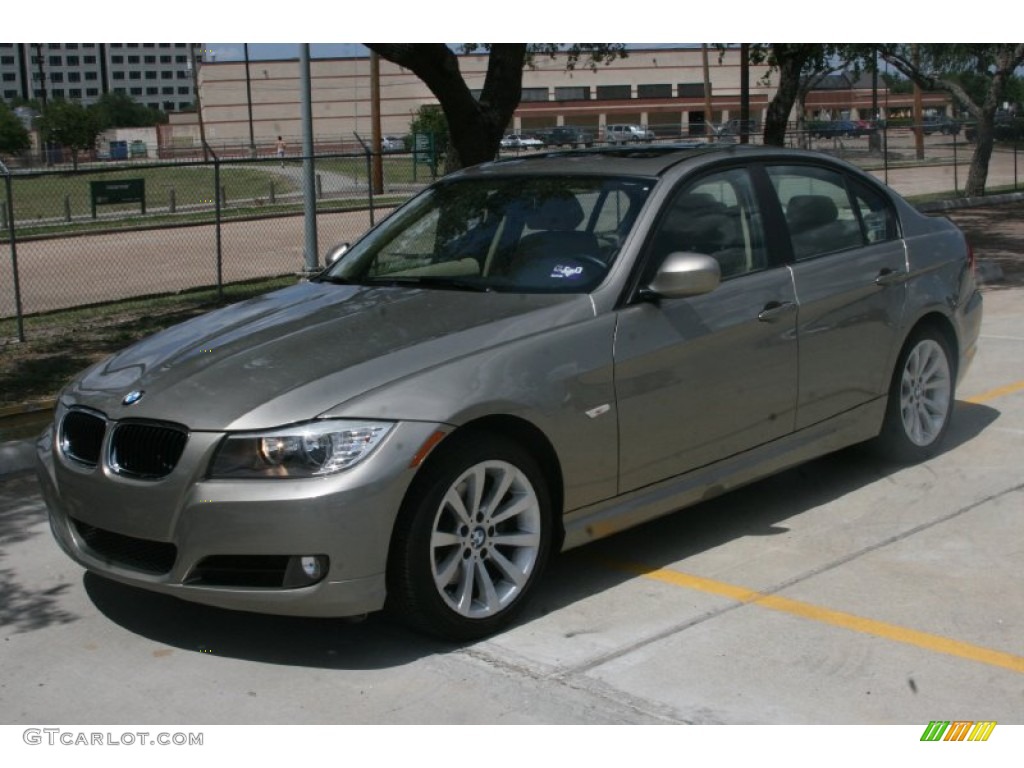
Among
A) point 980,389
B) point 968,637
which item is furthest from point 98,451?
point 980,389

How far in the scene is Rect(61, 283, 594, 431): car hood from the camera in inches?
179

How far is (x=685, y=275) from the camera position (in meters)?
5.26

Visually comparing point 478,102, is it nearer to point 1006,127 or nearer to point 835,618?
point 835,618

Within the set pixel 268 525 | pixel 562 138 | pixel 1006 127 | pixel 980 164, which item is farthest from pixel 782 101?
pixel 562 138

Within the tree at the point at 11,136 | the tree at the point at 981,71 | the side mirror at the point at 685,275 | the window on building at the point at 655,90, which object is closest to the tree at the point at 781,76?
the tree at the point at 981,71

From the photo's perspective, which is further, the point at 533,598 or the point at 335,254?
the point at 335,254

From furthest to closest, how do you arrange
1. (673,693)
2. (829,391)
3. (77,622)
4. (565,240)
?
(829,391)
(565,240)
(77,622)
(673,693)

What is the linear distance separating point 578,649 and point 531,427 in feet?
2.68

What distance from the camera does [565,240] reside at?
560 cm

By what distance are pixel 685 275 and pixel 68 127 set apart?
8213cm

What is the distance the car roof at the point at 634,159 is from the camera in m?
5.91

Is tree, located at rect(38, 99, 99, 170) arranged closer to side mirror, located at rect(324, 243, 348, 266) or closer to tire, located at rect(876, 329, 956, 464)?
side mirror, located at rect(324, 243, 348, 266)

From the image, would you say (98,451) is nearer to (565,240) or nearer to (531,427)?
(531,427)

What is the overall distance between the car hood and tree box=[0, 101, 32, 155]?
230 ft
